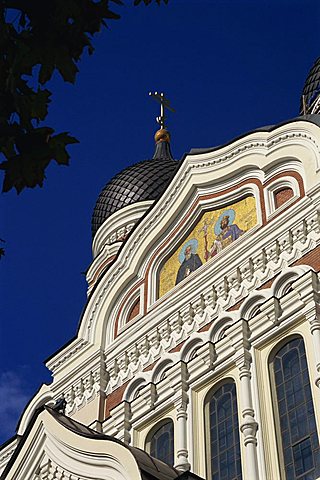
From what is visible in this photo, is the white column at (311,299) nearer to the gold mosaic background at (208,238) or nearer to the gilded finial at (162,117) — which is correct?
the gold mosaic background at (208,238)

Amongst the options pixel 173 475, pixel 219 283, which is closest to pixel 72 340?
pixel 219 283

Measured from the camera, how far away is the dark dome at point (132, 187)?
2092cm

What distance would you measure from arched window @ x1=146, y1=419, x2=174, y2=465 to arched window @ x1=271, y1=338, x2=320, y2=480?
5.28 ft

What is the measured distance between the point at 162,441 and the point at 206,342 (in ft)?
4.35

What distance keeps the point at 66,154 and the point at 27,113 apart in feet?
0.78

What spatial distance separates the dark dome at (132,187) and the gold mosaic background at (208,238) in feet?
21.3

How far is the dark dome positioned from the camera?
20.9 meters

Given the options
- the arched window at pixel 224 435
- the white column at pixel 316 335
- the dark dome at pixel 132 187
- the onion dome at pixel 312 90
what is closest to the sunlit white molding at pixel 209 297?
the white column at pixel 316 335

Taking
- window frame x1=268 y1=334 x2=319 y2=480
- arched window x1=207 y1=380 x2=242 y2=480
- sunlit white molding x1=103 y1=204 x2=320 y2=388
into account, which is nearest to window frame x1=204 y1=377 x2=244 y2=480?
arched window x1=207 y1=380 x2=242 y2=480

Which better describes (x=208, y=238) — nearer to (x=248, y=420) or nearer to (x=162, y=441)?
(x=162, y=441)

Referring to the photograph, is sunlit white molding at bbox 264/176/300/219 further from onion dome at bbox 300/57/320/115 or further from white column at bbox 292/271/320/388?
onion dome at bbox 300/57/320/115

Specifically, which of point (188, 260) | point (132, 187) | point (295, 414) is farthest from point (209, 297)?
point (132, 187)

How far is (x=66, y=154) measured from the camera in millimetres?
4148

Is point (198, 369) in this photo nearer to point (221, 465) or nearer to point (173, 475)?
point (221, 465)
